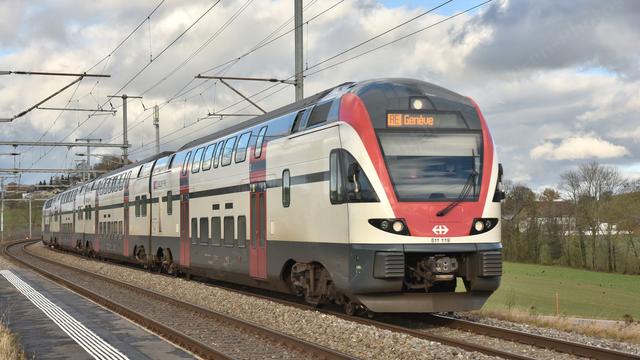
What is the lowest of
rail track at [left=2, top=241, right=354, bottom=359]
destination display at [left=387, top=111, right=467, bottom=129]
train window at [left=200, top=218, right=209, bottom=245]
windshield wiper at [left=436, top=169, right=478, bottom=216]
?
rail track at [left=2, top=241, right=354, bottom=359]

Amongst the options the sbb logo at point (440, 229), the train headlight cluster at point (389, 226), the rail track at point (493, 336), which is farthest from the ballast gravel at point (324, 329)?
the sbb logo at point (440, 229)

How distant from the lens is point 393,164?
11391 mm

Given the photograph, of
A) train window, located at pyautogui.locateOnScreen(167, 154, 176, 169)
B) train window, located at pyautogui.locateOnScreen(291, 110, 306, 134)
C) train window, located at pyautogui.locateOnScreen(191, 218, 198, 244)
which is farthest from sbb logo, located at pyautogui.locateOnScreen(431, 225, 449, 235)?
train window, located at pyautogui.locateOnScreen(167, 154, 176, 169)

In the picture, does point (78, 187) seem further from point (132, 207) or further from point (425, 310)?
point (425, 310)

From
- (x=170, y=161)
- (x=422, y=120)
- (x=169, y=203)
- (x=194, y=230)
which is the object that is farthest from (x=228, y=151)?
(x=422, y=120)

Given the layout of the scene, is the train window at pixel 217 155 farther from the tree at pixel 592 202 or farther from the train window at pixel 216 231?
the tree at pixel 592 202

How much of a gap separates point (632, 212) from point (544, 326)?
63857mm

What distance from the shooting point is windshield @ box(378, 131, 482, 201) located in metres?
11.4

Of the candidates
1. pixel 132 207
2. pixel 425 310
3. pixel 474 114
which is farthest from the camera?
pixel 132 207

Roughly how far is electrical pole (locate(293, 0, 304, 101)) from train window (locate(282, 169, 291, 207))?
7.20 meters

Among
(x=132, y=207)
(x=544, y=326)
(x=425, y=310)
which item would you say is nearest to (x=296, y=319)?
(x=425, y=310)

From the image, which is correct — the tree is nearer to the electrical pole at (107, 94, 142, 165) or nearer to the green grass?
the green grass

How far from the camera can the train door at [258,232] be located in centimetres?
1481

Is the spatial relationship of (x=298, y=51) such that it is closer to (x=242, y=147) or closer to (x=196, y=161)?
(x=196, y=161)
